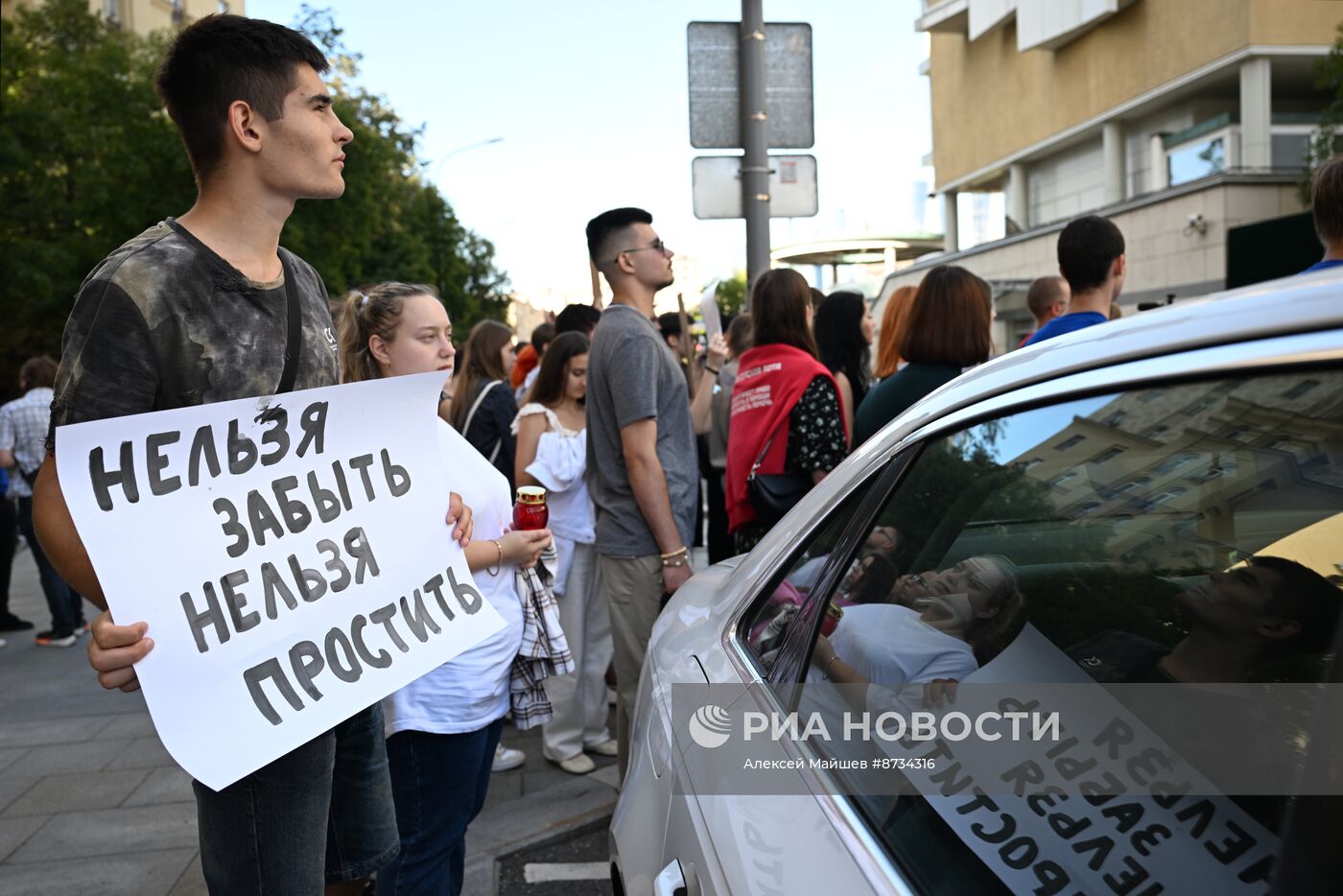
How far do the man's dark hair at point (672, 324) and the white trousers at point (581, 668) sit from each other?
3.61 metres

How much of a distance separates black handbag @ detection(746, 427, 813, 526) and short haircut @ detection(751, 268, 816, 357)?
0.39 m

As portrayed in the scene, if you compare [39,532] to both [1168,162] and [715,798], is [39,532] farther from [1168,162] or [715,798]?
[1168,162]

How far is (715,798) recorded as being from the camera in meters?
1.63

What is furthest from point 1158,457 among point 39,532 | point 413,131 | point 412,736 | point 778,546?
point 413,131

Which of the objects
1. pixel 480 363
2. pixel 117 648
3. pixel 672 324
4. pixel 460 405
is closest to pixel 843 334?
pixel 480 363

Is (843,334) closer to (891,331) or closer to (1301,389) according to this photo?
(891,331)

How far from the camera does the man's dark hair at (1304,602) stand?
3.26 ft

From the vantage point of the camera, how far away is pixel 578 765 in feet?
15.4

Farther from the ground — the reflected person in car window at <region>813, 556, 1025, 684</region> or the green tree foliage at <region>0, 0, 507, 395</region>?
the green tree foliage at <region>0, 0, 507, 395</region>

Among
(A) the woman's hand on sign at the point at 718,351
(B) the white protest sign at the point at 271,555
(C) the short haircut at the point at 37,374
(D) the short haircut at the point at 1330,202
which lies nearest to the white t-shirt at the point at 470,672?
(B) the white protest sign at the point at 271,555

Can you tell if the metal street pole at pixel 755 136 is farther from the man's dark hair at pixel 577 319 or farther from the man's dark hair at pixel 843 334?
the man's dark hair at pixel 843 334

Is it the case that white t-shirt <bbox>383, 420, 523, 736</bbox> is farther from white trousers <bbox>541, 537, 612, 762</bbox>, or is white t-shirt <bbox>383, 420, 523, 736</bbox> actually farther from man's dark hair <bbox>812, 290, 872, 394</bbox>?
man's dark hair <bbox>812, 290, 872, 394</bbox>

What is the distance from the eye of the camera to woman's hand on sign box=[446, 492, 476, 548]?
226cm

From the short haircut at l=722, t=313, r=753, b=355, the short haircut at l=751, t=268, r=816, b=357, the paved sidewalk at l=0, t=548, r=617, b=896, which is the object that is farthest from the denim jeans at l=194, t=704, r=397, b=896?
the short haircut at l=722, t=313, r=753, b=355
